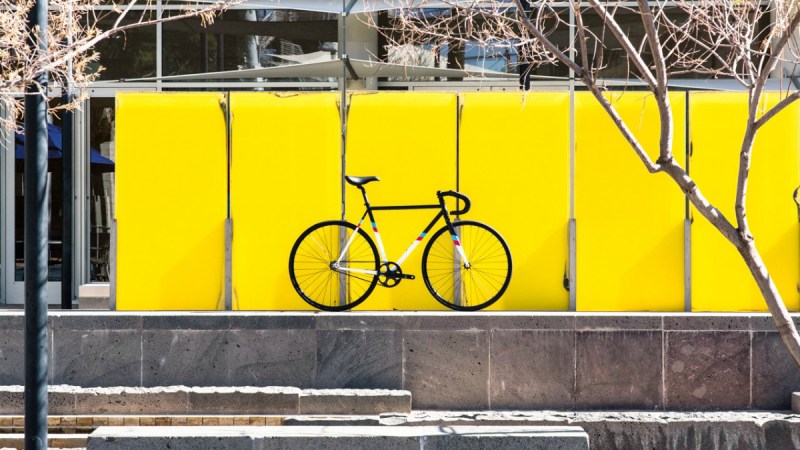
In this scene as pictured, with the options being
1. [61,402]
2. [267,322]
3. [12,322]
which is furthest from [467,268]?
[12,322]

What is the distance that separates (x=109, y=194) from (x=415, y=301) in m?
6.44

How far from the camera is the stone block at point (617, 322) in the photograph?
30.9 feet

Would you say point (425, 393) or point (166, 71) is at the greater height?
point (166, 71)

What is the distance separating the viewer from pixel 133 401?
368 inches

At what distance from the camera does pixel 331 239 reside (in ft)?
33.8

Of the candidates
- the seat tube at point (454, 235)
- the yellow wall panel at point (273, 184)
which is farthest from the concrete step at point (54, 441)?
the seat tube at point (454, 235)

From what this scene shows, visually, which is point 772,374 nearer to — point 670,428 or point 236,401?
point 670,428

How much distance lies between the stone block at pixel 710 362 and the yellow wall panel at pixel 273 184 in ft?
11.2

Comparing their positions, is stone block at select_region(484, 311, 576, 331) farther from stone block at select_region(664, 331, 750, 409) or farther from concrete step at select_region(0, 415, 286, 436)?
concrete step at select_region(0, 415, 286, 436)

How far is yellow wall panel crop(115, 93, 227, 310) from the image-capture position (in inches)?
412

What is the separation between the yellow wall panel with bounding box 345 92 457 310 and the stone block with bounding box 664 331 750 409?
227 centimetres

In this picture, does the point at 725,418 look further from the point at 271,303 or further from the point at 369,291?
the point at 271,303

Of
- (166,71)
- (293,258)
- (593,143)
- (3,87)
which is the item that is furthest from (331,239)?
(166,71)

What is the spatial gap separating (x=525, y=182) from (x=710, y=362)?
2419 mm
